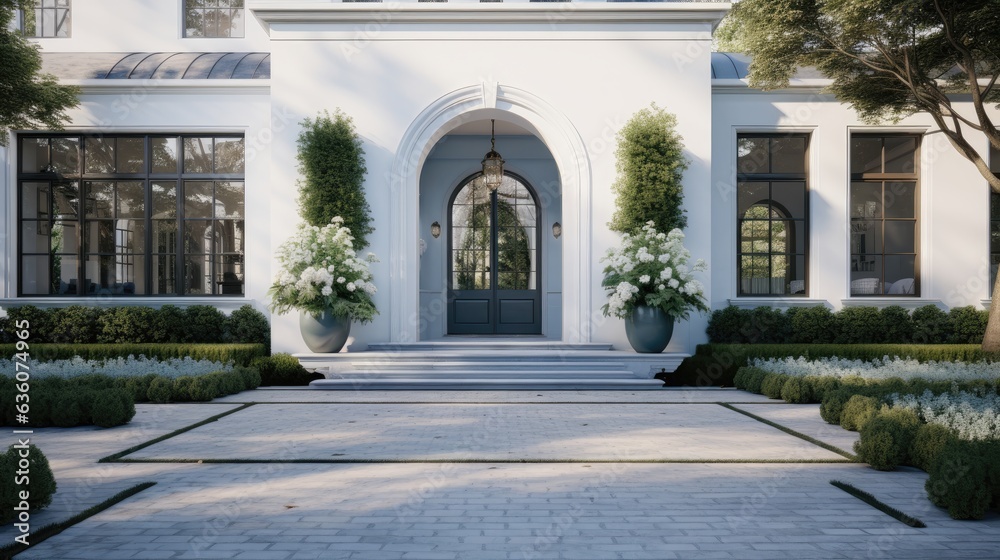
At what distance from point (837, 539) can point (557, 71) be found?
9172 millimetres

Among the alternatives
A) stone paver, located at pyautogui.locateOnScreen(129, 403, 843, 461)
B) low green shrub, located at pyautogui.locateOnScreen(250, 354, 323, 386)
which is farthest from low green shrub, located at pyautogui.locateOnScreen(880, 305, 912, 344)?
low green shrub, located at pyautogui.locateOnScreen(250, 354, 323, 386)

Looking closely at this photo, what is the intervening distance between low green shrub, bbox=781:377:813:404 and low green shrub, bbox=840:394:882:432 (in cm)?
162

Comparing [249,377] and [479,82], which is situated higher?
[479,82]

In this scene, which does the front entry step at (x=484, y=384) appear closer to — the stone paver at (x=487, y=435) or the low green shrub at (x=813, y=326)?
the stone paver at (x=487, y=435)

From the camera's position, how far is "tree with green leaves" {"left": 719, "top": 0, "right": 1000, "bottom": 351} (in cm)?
906

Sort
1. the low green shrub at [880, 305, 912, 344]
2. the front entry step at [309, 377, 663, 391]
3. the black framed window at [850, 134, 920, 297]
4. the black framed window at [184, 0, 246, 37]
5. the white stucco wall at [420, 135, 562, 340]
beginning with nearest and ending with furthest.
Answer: the front entry step at [309, 377, 663, 391]
the low green shrub at [880, 305, 912, 344]
the black framed window at [850, 134, 920, 297]
the white stucco wall at [420, 135, 562, 340]
the black framed window at [184, 0, 246, 37]

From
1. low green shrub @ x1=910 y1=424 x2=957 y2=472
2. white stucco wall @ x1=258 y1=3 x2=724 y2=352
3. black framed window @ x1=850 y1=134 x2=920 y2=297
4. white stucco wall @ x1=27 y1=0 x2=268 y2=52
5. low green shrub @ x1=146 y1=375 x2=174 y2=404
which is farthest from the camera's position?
white stucco wall @ x1=27 y1=0 x2=268 y2=52

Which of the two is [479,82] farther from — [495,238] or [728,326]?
[728,326]

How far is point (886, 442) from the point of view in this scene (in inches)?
197

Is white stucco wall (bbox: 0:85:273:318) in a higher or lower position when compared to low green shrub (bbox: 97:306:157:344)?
higher

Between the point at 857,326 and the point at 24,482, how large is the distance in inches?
461

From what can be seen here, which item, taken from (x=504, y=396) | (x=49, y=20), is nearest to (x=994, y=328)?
(x=504, y=396)

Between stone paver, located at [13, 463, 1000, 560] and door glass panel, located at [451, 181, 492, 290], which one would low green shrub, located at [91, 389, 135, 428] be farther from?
door glass panel, located at [451, 181, 492, 290]

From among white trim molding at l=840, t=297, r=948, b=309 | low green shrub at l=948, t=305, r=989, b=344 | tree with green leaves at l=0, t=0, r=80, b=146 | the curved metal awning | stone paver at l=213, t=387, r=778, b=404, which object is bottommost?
stone paver at l=213, t=387, r=778, b=404
